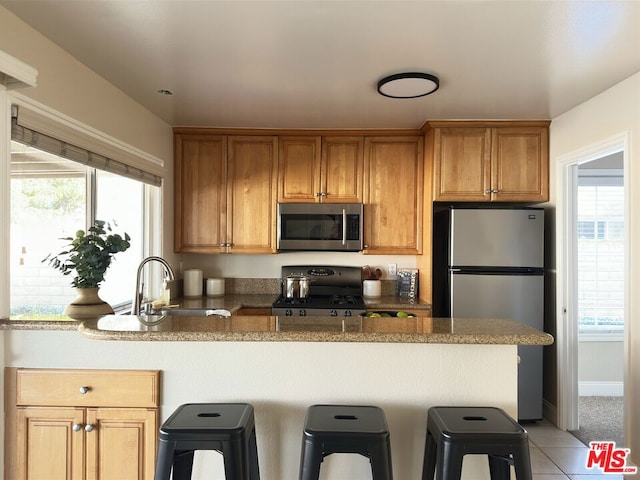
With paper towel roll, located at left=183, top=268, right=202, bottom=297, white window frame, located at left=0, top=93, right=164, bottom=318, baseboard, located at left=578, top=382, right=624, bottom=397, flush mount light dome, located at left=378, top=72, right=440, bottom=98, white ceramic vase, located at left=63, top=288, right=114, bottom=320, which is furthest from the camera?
baseboard, located at left=578, top=382, right=624, bottom=397

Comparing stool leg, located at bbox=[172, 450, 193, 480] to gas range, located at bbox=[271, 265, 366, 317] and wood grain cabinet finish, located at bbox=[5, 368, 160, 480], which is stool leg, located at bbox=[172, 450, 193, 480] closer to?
wood grain cabinet finish, located at bbox=[5, 368, 160, 480]

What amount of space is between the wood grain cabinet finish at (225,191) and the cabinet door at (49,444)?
2054 mm

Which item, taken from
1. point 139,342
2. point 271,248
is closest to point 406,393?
point 139,342

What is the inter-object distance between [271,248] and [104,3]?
2252mm

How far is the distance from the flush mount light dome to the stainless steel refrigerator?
1.02 meters

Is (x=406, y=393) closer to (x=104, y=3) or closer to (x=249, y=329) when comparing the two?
(x=249, y=329)

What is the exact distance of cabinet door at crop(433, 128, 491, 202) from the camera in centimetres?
334

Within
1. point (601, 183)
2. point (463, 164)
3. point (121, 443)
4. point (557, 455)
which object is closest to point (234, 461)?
point (121, 443)

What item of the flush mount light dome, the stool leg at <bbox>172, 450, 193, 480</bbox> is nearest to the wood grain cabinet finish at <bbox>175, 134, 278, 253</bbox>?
the flush mount light dome

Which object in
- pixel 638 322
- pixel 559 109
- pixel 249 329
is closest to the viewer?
pixel 249 329

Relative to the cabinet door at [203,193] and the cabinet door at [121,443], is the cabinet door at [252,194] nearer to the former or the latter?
the cabinet door at [203,193]

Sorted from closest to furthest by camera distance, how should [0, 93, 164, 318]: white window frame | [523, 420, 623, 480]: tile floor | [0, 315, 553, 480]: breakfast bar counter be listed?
1. [0, 315, 553, 480]: breakfast bar counter
2. [0, 93, 164, 318]: white window frame
3. [523, 420, 623, 480]: tile floor

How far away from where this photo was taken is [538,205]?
347 centimetres

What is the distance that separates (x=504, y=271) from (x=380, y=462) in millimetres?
2265
